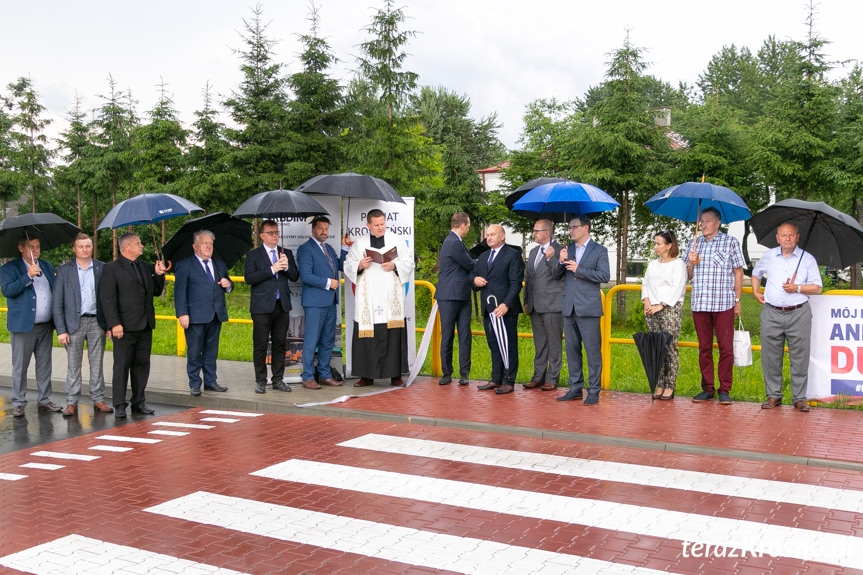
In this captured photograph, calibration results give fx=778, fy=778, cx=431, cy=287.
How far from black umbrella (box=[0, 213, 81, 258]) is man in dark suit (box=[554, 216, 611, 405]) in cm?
590

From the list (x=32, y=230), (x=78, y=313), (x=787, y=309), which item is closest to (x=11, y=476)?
(x=78, y=313)

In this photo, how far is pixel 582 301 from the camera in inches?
358

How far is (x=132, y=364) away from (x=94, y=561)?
4.97 meters

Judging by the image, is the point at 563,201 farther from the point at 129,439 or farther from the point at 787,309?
the point at 129,439

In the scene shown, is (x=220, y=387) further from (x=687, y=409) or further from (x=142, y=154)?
(x=142, y=154)

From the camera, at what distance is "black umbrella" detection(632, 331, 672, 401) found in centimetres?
879

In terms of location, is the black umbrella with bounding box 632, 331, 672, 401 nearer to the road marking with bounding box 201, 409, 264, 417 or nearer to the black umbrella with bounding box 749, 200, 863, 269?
the black umbrella with bounding box 749, 200, 863, 269

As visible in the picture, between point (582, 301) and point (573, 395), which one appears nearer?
point (582, 301)

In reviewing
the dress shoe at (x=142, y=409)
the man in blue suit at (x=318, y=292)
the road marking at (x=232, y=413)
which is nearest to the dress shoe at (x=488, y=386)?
the man in blue suit at (x=318, y=292)

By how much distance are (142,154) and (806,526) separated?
37.2m

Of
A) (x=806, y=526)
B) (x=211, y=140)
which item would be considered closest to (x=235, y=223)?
(x=806, y=526)

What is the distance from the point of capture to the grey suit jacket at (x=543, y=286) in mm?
9594

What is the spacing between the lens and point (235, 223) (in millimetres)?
10438

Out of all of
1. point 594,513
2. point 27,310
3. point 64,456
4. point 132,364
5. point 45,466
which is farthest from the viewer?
point 132,364
